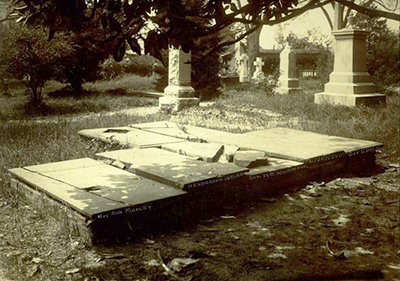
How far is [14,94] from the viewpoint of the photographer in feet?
40.6

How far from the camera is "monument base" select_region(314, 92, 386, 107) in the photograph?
9993 mm

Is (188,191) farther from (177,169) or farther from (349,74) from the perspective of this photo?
(349,74)

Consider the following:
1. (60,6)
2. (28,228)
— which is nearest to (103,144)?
(28,228)

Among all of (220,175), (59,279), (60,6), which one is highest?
(60,6)

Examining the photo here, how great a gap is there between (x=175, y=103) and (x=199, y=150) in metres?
5.82

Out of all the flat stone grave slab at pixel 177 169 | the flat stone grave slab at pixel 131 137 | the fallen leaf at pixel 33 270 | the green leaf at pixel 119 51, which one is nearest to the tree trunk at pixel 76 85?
the flat stone grave slab at pixel 131 137

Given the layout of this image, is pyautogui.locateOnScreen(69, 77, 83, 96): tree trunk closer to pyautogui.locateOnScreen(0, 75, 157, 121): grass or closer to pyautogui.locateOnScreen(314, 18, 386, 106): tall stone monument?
pyautogui.locateOnScreen(0, 75, 157, 121): grass

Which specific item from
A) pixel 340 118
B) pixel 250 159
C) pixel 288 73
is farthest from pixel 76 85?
pixel 250 159

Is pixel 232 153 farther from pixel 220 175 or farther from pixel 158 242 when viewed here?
pixel 158 242

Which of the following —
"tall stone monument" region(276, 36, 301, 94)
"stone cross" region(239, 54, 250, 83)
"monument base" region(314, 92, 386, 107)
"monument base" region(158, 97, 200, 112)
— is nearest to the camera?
"monument base" region(314, 92, 386, 107)

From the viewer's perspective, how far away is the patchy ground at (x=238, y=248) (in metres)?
2.63

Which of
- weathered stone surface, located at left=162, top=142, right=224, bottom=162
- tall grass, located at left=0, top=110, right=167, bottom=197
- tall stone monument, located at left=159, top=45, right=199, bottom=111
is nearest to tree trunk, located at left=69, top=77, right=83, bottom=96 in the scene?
tall stone monument, located at left=159, top=45, right=199, bottom=111

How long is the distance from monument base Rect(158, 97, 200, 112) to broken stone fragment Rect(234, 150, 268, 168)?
605cm

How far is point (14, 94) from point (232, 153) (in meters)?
9.63
